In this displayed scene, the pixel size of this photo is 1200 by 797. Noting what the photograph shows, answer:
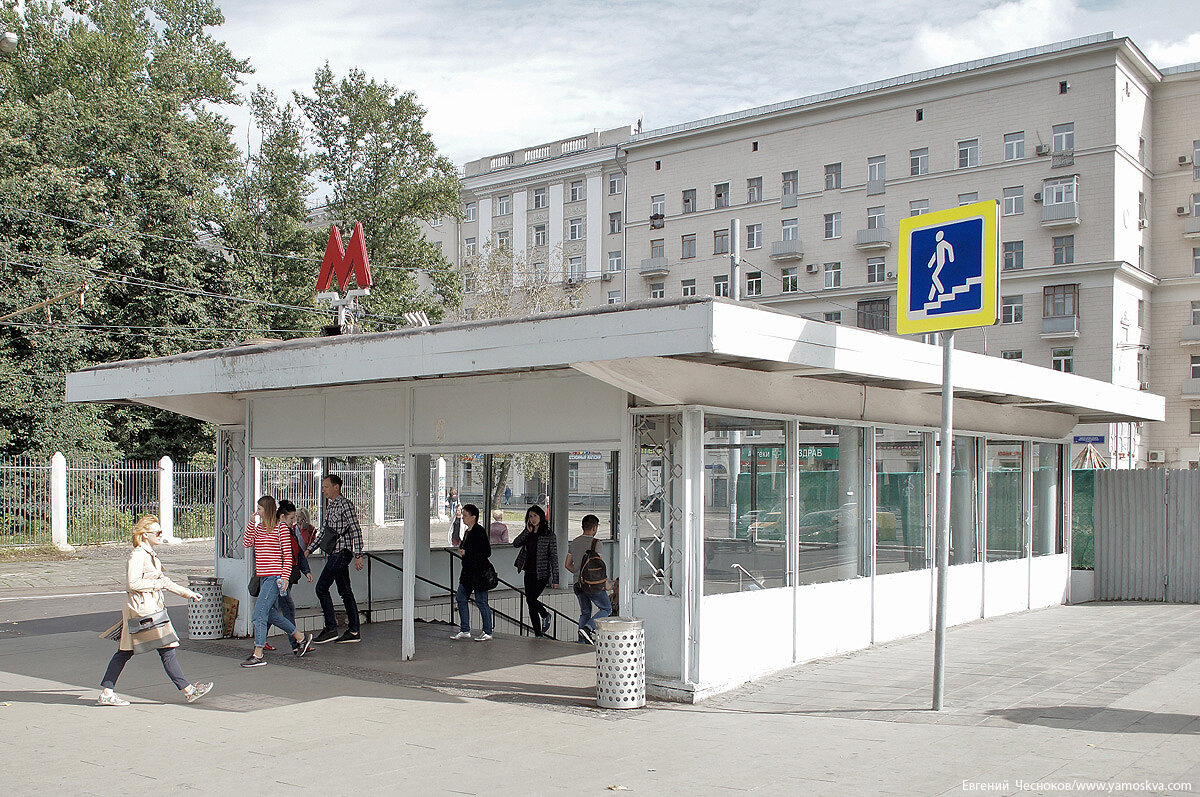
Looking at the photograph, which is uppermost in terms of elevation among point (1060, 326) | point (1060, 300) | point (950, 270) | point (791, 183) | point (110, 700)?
point (791, 183)

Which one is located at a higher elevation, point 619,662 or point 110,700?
point 619,662

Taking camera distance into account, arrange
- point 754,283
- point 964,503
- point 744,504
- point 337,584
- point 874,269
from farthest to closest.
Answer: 1. point 754,283
2. point 874,269
3. point 964,503
4. point 337,584
5. point 744,504

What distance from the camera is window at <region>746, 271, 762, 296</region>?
56844 millimetres

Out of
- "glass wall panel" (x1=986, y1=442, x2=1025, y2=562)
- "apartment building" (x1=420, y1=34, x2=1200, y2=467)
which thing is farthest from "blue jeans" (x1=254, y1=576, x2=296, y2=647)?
"apartment building" (x1=420, y1=34, x2=1200, y2=467)

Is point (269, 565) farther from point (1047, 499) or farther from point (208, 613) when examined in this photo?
point (1047, 499)

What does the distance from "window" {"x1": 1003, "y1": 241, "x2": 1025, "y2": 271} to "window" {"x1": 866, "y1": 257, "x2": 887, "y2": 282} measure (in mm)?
6047

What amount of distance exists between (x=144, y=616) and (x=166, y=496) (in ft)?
74.6

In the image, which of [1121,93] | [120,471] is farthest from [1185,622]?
[1121,93]

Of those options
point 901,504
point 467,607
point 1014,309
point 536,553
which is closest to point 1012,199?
point 1014,309

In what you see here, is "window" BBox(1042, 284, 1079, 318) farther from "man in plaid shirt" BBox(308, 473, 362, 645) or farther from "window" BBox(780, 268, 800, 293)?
"man in plaid shirt" BBox(308, 473, 362, 645)

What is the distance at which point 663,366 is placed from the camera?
9008mm

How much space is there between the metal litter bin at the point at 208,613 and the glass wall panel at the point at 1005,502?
33.5 feet

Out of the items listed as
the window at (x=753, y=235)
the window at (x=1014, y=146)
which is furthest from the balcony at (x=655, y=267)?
the window at (x=1014, y=146)

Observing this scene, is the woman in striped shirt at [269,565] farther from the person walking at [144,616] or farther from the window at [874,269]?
the window at [874,269]
